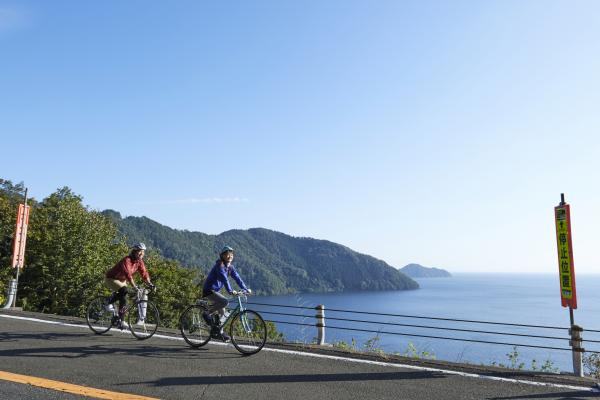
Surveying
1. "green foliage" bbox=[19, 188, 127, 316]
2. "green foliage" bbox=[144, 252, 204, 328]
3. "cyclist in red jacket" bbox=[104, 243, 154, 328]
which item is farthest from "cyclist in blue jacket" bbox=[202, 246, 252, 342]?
"green foliage" bbox=[144, 252, 204, 328]

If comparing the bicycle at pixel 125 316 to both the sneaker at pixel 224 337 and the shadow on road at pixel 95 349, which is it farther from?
the sneaker at pixel 224 337

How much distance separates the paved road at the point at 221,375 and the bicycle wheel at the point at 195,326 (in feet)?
0.67

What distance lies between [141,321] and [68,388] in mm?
4048

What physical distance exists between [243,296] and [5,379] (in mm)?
3819

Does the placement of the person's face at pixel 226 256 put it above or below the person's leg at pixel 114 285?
above

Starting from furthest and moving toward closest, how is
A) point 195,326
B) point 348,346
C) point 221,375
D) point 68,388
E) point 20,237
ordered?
point 20,237, point 348,346, point 195,326, point 221,375, point 68,388

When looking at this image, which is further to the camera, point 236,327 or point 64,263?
point 64,263

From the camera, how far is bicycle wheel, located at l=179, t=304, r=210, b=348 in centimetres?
856

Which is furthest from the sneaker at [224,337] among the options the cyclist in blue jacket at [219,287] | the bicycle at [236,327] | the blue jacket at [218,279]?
the blue jacket at [218,279]

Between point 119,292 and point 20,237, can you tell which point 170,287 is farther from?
point 119,292

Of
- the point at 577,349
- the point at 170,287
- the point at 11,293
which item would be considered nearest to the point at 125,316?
the point at 11,293

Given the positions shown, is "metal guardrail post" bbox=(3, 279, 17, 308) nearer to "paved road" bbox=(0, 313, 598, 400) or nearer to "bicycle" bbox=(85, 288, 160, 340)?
"bicycle" bbox=(85, 288, 160, 340)

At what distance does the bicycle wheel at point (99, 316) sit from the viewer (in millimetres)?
A: 9625

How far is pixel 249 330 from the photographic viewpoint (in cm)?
829
